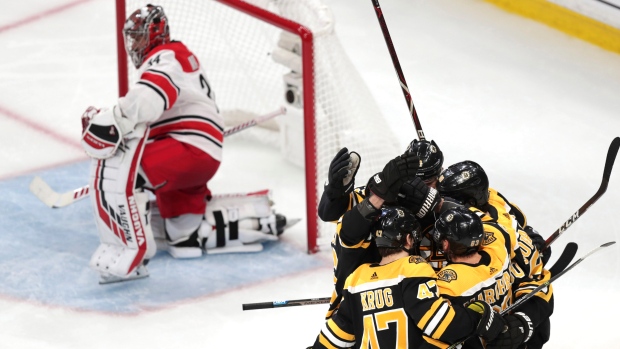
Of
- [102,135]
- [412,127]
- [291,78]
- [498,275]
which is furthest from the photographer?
[412,127]

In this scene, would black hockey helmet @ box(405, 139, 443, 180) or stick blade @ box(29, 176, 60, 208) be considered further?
stick blade @ box(29, 176, 60, 208)

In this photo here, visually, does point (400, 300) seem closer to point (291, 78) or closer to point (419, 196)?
point (419, 196)

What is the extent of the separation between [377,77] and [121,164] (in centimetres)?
201

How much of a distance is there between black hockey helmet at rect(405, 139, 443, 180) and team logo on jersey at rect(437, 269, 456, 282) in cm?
35

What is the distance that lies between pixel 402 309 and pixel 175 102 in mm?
1888

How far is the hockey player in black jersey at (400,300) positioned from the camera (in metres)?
3.05

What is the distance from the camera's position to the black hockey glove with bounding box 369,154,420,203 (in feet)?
10.1

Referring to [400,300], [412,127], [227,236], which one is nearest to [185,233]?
[227,236]

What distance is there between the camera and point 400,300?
10.2 ft

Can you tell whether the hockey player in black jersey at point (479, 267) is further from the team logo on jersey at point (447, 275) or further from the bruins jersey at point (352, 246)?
the bruins jersey at point (352, 246)

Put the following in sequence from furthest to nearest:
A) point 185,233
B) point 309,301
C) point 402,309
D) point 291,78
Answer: point 291,78, point 185,233, point 309,301, point 402,309

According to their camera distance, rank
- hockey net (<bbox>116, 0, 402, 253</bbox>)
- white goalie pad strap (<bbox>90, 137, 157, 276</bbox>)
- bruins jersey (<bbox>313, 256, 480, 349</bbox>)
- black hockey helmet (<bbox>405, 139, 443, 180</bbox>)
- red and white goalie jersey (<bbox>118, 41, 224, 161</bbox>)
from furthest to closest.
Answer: hockey net (<bbox>116, 0, 402, 253</bbox>) < white goalie pad strap (<bbox>90, 137, 157, 276</bbox>) < red and white goalie jersey (<bbox>118, 41, 224, 161</bbox>) < black hockey helmet (<bbox>405, 139, 443, 180</bbox>) < bruins jersey (<bbox>313, 256, 480, 349</bbox>)

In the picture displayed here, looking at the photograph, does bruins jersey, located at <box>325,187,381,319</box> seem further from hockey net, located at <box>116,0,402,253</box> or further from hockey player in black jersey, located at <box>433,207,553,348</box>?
hockey net, located at <box>116,0,402,253</box>

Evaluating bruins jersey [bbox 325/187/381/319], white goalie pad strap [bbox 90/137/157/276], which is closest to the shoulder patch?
bruins jersey [bbox 325/187/381/319]
